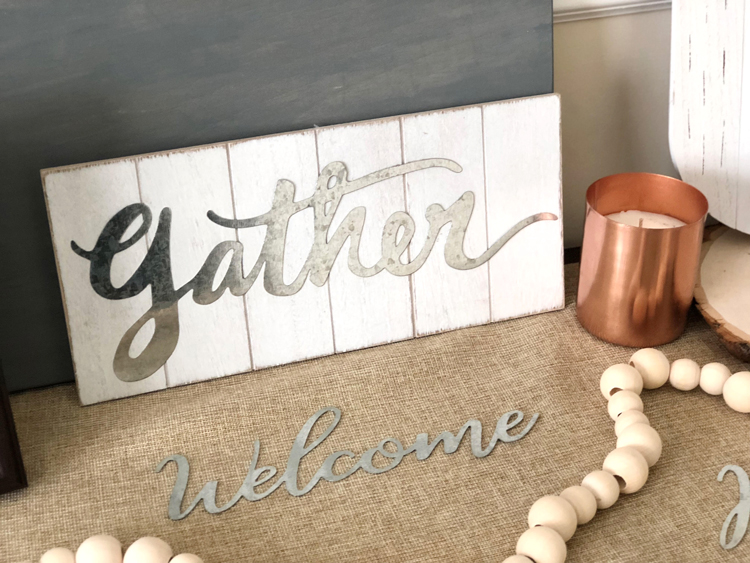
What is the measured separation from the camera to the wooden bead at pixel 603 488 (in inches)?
33.2

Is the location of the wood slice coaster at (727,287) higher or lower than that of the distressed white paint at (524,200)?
lower

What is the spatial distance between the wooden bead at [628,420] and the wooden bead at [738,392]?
0.12 meters

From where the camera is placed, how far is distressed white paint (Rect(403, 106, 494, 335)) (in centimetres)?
107

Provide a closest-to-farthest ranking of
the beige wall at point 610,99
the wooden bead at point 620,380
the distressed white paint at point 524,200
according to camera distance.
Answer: the wooden bead at point 620,380
the distressed white paint at point 524,200
the beige wall at point 610,99

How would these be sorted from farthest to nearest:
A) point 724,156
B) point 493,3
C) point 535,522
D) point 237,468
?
point 724,156
point 493,3
point 237,468
point 535,522

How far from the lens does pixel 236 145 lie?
39.5 inches

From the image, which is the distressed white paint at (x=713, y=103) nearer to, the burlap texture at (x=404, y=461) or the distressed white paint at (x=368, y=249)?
the burlap texture at (x=404, y=461)

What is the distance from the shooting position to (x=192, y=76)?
38.5 inches

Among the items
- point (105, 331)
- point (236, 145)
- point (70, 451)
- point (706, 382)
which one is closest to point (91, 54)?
point (236, 145)

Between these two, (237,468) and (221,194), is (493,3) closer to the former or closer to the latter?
(221,194)

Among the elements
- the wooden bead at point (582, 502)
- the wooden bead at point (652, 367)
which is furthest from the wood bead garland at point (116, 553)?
the wooden bead at point (652, 367)

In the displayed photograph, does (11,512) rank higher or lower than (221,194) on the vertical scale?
lower

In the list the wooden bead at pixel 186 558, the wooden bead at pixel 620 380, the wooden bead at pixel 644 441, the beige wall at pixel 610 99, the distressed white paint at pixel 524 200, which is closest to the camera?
the wooden bead at pixel 186 558

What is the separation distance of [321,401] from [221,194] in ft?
1.01
